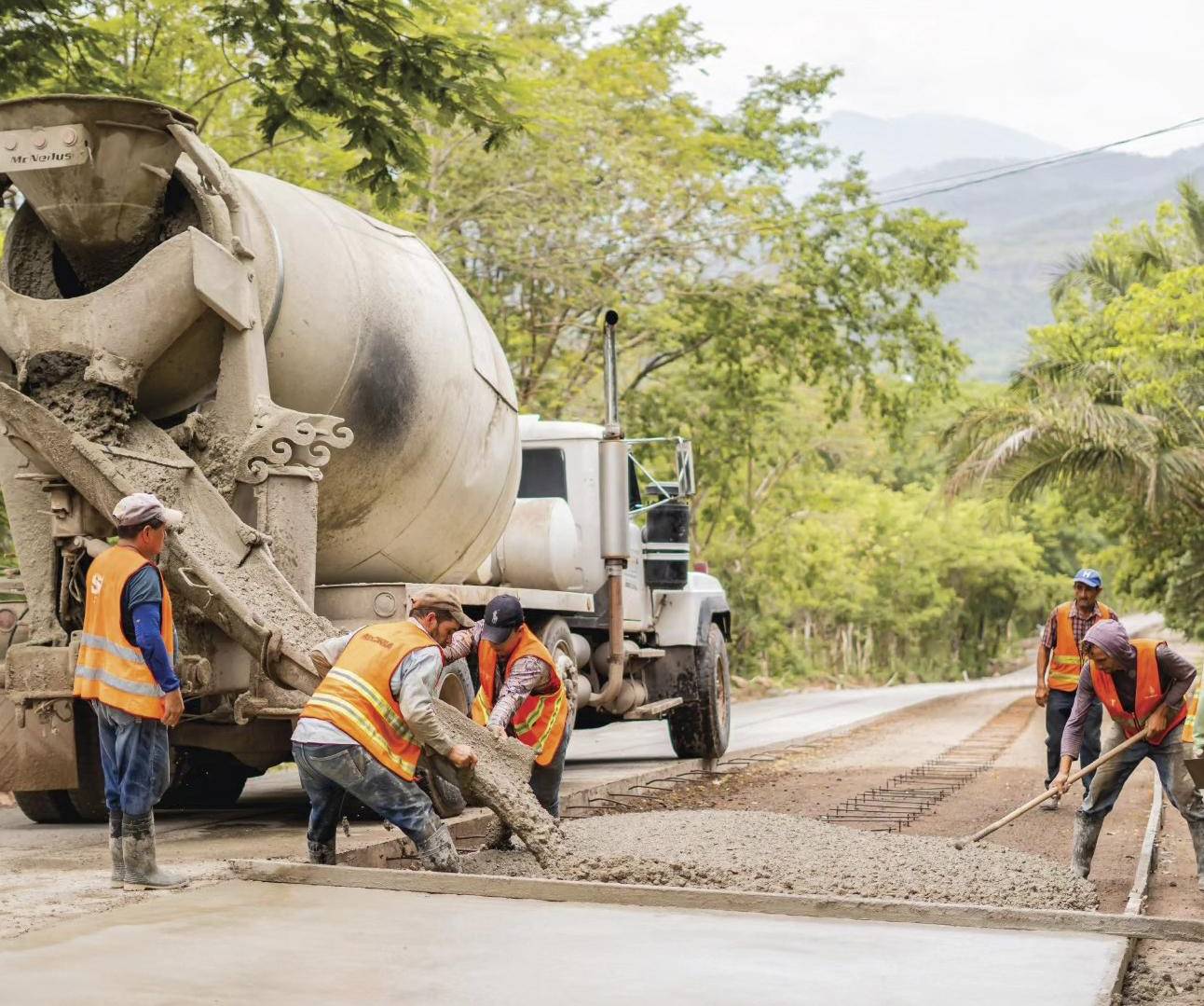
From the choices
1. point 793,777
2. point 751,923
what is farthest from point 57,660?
point 793,777

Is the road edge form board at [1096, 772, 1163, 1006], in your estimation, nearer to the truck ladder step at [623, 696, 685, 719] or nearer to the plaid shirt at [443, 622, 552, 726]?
the plaid shirt at [443, 622, 552, 726]

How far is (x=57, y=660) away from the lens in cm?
788

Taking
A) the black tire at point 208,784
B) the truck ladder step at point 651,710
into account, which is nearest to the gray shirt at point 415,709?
the black tire at point 208,784

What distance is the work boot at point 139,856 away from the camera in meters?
6.52

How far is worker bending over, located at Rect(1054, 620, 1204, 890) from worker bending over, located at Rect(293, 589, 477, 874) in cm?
302

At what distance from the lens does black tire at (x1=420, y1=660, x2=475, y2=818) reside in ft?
28.2

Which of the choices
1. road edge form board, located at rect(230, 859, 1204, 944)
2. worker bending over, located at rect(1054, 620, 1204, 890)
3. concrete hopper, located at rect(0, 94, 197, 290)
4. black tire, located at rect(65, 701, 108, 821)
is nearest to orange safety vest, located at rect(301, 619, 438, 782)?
road edge form board, located at rect(230, 859, 1204, 944)

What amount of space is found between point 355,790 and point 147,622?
1110 millimetres

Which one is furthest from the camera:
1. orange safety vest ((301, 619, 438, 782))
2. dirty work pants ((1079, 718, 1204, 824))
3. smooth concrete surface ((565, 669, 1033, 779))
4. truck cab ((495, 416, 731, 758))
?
smooth concrete surface ((565, 669, 1033, 779))

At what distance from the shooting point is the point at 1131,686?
25.7ft

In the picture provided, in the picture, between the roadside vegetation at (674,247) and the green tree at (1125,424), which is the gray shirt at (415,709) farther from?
the green tree at (1125,424)

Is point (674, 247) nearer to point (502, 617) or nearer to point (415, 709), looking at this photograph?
point (502, 617)

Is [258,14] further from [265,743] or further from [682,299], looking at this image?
[682,299]

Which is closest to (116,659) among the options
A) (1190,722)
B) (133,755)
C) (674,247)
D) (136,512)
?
(133,755)
